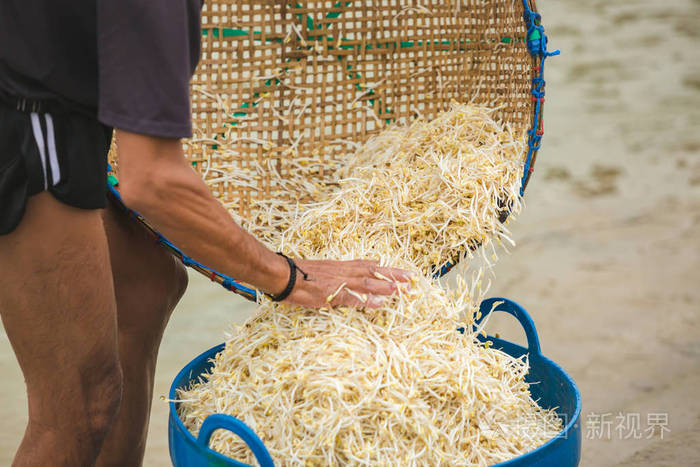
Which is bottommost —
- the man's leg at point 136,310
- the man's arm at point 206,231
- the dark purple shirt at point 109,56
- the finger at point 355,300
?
the man's leg at point 136,310

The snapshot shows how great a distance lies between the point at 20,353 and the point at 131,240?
0.53m

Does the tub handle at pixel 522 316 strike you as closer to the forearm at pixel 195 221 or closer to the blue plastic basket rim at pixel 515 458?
the blue plastic basket rim at pixel 515 458

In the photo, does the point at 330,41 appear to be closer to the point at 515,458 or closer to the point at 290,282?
the point at 290,282

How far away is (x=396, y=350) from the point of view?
4.94ft

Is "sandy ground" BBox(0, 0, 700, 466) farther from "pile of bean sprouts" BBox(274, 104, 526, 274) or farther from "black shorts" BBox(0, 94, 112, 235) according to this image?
"black shorts" BBox(0, 94, 112, 235)

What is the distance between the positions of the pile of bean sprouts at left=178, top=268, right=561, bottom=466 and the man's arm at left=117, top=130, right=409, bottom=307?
0.21ft

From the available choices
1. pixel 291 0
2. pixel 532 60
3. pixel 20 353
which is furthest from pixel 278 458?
pixel 291 0

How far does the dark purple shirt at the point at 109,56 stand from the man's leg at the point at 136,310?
61 centimetres

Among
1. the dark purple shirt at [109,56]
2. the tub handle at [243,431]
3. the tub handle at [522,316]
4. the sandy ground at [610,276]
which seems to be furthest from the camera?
the sandy ground at [610,276]

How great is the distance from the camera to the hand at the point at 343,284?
1555mm

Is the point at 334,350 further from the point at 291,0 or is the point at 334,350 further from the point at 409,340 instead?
the point at 291,0

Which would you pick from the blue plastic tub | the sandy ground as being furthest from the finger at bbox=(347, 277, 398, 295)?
the sandy ground

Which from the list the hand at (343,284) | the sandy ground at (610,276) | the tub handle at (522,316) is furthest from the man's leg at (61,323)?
the sandy ground at (610,276)

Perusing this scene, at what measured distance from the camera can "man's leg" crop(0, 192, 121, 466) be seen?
1379 mm
